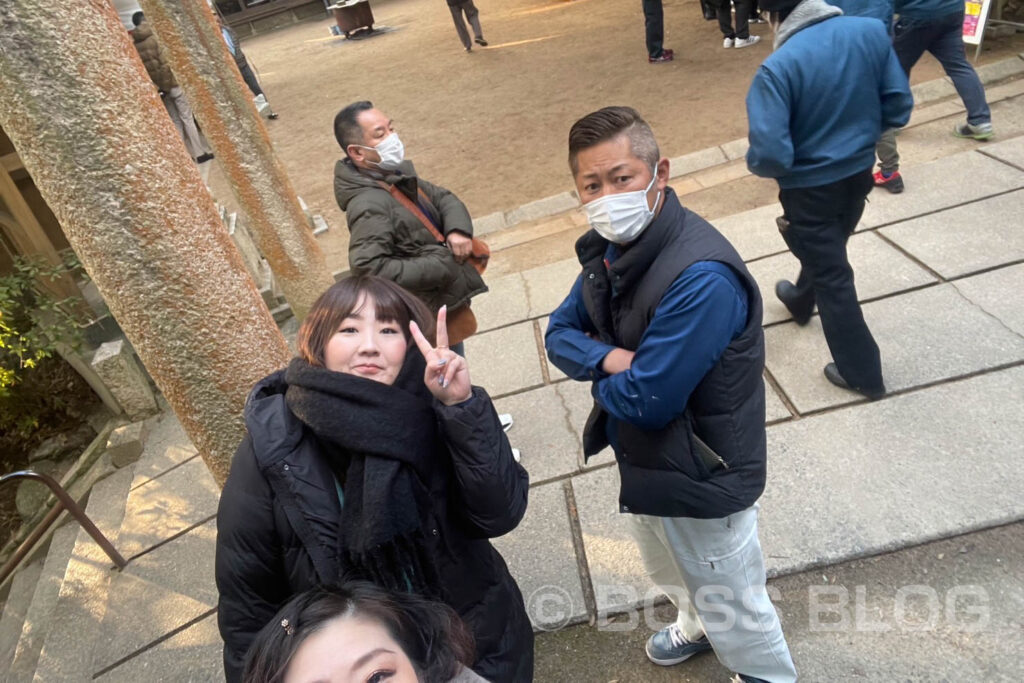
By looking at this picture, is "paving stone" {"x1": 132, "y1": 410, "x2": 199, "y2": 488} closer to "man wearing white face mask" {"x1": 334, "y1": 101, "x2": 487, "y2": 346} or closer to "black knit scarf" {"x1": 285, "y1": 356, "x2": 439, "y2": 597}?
"man wearing white face mask" {"x1": 334, "y1": 101, "x2": 487, "y2": 346}

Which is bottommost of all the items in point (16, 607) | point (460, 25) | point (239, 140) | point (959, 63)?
point (16, 607)

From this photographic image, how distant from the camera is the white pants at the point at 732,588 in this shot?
172 cm

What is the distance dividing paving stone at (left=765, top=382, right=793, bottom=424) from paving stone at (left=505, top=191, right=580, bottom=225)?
3569 mm

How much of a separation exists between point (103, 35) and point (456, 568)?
1.61 metres

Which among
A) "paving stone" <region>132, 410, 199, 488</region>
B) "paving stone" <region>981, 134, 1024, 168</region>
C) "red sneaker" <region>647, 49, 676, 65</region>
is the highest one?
"red sneaker" <region>647, 49, 676, 65</region>

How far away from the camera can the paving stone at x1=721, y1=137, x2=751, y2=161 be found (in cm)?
610

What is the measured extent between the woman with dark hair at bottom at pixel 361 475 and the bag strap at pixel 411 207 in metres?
1.30

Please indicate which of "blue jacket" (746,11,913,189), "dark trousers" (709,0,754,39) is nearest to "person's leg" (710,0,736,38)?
"dark trousers" (709,0,754,39)

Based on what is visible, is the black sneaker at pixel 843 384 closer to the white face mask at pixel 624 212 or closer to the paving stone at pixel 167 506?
the white face mask at pixel 624 212

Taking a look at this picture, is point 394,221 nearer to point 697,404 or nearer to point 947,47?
point 697,404

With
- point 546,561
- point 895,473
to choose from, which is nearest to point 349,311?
point 546,561

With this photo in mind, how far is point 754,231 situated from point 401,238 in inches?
109

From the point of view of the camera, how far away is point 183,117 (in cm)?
661

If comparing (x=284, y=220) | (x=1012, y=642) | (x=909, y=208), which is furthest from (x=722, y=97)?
(x=1012, y=642)
